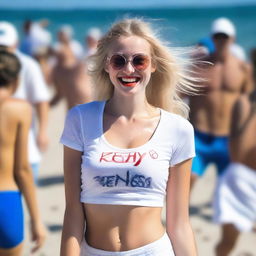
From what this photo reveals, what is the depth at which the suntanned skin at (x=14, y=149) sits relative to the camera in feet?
11.3

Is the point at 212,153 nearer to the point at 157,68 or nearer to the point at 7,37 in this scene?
the point at 7,37

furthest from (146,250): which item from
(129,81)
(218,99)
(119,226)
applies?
(218,99)

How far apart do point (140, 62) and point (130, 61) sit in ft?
0.12

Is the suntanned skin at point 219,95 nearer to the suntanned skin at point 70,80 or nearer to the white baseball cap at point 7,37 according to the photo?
the white baseball cap at point 7,37

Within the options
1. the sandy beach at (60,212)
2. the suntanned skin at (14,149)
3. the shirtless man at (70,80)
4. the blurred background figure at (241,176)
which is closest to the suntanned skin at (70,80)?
the shirtless man at (70,80)

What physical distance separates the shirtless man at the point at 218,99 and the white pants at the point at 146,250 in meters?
3.25

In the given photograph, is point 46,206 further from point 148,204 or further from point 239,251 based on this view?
point 148,204

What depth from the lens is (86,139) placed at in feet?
8.12

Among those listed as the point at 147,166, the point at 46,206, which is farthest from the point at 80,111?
the point at 46,206

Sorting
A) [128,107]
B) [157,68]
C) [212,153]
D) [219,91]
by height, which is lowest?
[212,153]

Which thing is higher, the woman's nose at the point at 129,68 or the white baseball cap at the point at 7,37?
the woman's nose at the point at 129,68

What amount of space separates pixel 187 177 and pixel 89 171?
14.1 inches

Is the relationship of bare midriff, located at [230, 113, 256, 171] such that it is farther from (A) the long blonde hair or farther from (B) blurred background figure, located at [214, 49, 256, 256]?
(A) the long blonde hair

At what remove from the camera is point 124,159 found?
2428 mm
